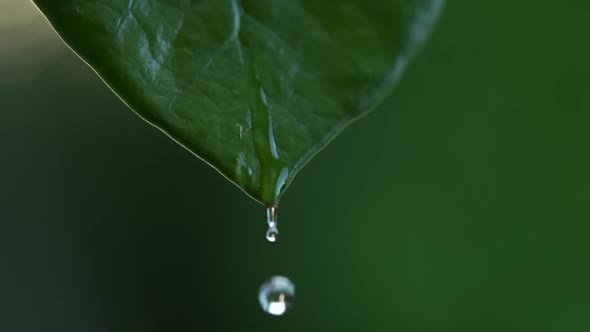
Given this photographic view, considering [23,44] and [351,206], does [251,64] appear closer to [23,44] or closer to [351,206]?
[351,206]

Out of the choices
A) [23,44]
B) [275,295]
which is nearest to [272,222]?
[275,295]

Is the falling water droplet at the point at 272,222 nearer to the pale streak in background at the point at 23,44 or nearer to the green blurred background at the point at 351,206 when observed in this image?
the green blurred background at the point at 351,206

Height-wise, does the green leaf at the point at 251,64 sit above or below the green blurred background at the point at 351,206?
below

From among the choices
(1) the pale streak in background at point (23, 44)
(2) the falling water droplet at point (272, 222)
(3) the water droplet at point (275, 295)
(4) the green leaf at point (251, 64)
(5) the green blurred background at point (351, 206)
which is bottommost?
(4) the green leaf at point (251, 64)

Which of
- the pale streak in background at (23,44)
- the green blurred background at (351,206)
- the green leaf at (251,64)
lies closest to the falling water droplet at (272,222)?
the green leaf at (251,64)

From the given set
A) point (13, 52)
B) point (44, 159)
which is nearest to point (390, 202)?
point (44, 159)

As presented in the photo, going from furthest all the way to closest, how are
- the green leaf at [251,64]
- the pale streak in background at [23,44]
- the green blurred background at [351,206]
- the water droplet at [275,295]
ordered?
the pale streak in background at [23,44] < the green blurred background at [351,206] < the water droplet at [275,295] < the green leaf at [251,64]

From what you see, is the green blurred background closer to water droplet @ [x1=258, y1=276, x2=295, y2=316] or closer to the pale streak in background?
the pale streak in background
